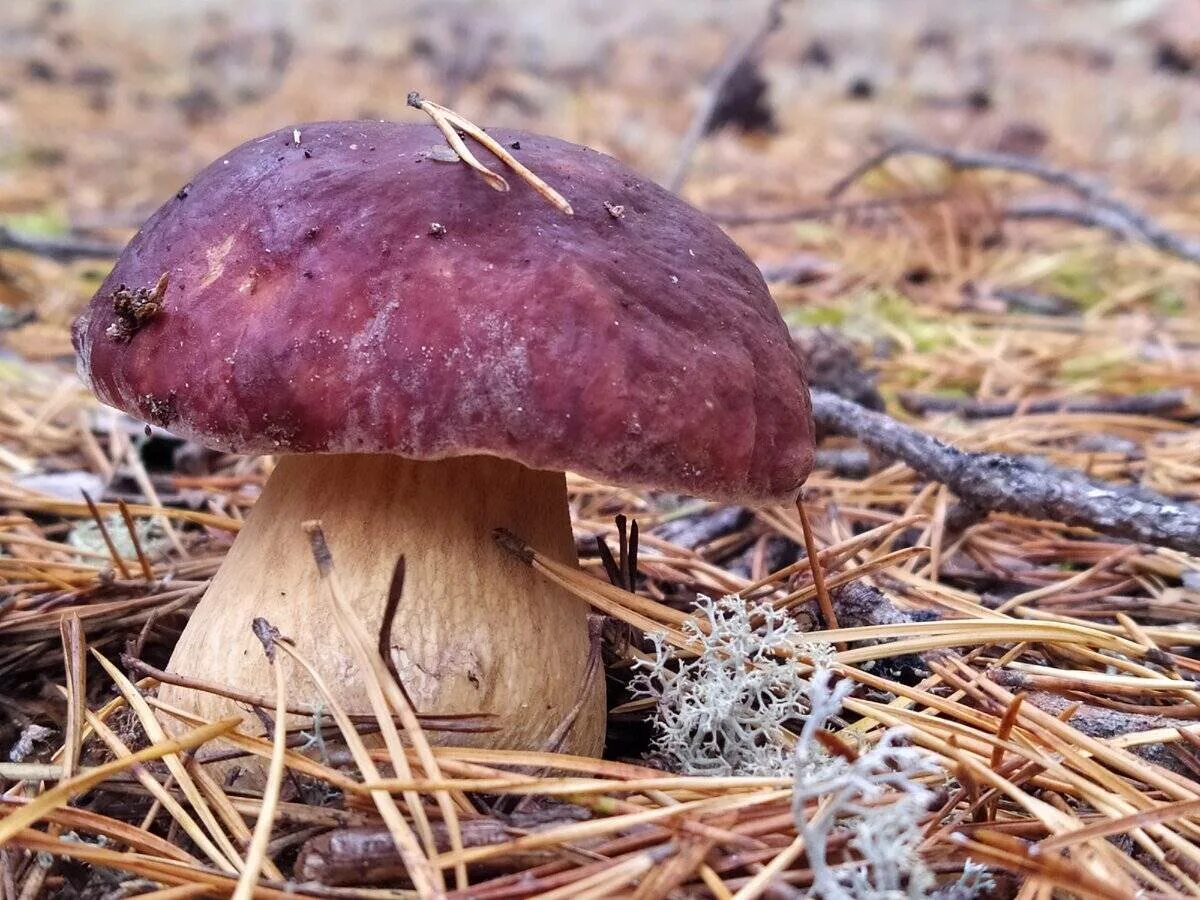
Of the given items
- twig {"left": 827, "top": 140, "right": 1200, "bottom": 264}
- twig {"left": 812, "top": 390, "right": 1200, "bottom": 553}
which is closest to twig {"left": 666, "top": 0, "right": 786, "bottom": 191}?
twig {"left": 827, "top": 140, "right": 1200, "bottom": 264}

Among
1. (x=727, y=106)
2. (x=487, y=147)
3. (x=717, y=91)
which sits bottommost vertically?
(x=487, y=147)

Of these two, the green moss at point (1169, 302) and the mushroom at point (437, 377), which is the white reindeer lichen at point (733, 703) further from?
the green moss at point (1169, 302)

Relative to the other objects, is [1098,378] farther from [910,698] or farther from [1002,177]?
[1002,177]

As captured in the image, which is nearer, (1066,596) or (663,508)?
(1066,596)

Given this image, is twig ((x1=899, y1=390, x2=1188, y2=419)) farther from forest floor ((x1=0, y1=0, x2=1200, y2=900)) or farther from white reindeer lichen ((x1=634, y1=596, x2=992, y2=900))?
white reindeer lichen ((x1=634, y1=596, x2=992, y2=900))

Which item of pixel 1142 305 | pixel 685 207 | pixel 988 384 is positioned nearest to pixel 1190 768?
pixel 685 207

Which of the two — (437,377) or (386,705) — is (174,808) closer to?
(386,705)

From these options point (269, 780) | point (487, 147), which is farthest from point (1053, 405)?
point (269, 780)
